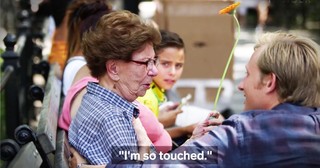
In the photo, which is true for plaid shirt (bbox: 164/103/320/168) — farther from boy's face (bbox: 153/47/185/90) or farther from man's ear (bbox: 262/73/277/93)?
boy's face (bbox: 153/47/185/90)

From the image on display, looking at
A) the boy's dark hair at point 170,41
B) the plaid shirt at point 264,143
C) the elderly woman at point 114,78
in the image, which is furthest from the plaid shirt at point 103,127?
the boy's dark hair at point 170,41

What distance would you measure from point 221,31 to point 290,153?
165 inches

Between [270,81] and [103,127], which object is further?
[103,127]

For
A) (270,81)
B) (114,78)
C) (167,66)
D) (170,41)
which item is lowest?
(167,66)

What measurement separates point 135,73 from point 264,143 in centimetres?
71

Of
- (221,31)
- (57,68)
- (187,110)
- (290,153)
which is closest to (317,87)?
(290,153)

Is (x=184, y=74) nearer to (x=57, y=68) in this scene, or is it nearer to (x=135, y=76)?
(x=57, y=68)

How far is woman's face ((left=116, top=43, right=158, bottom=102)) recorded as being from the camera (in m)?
2.85

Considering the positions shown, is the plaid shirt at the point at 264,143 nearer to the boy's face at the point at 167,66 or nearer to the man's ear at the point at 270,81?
the man's ear at the point at 270,81

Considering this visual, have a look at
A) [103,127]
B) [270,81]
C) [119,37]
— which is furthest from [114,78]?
[270,81]

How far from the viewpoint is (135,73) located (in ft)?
9.39

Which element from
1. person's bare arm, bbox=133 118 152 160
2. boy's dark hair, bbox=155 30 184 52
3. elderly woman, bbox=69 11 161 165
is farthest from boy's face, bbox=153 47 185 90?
person's bare arm, bbox=133 118 152 160

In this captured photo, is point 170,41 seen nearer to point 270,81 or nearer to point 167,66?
point 167,66

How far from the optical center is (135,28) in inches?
112
